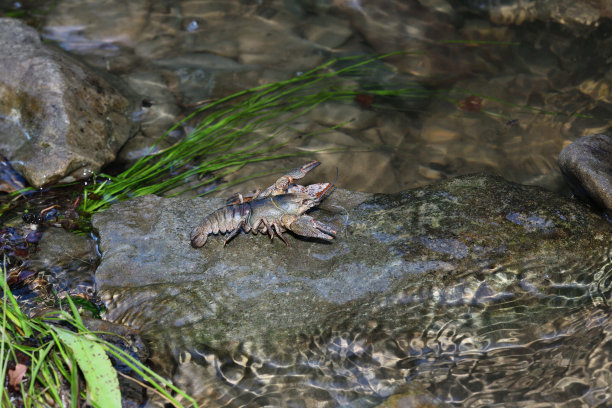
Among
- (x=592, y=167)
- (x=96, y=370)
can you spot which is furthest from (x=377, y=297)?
(x=592, y=167)

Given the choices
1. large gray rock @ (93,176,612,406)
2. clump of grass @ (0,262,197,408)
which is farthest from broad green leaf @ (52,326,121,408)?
large gray rock @ (93,176,612,406)

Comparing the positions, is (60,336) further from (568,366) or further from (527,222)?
(527,222)

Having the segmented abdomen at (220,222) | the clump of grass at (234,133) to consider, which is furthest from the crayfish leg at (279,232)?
the clump of grass at (234,133)

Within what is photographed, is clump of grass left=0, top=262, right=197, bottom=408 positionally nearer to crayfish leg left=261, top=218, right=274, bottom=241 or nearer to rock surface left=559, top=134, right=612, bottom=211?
crayfish leg left=261, top=218, right=274, bottom=241

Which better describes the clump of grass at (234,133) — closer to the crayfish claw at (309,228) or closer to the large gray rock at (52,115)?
the large gray rock at (52,115)

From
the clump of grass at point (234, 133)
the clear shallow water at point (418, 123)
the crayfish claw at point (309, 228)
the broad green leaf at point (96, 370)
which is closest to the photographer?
the broad green leaf at point (96, 370)

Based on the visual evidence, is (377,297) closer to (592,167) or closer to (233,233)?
(233,233)
